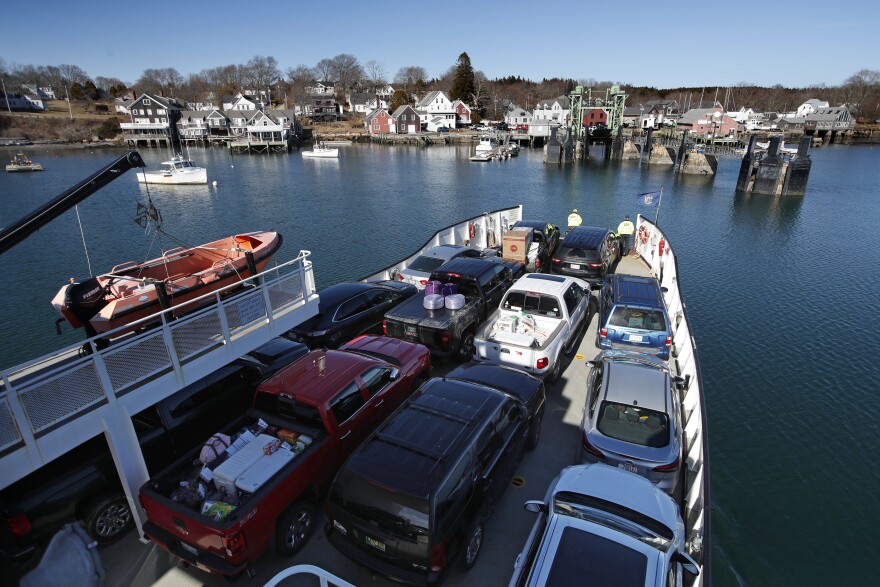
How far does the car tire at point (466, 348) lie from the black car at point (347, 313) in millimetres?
2450

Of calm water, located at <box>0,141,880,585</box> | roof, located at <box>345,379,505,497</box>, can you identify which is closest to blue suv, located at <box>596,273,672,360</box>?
calm water, located at <box>0,141,880,585</box>

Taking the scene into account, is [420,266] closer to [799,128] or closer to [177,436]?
[177,436]

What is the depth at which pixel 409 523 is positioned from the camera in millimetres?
4562

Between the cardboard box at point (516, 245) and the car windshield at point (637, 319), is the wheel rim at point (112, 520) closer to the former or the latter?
the car windshield at point (637, 319)

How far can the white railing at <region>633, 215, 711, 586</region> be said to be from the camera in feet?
17.4

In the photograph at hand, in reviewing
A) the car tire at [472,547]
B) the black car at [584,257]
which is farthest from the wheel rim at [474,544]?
the black car at [584,257]

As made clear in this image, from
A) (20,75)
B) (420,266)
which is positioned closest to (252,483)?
(420,266)

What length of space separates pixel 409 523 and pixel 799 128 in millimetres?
131404

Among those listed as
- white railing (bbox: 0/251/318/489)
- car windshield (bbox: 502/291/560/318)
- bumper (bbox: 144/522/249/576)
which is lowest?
bumper (bbox: 144/522/249/576)

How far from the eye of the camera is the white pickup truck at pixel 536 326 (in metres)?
8.70

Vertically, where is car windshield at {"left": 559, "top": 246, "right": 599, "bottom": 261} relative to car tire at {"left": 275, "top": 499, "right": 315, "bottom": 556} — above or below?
above

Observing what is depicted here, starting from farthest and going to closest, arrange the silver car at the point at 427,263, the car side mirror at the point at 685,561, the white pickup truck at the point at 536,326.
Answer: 1. the silver car at the point at 427,263
2. the white pickup truck at the point at 536,326
3. the car side mirror at the point at 685,561

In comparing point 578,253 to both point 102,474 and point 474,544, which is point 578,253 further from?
point 102,474

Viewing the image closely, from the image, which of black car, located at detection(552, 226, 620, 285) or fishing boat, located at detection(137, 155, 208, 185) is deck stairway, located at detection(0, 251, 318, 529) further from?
fishing boat, located at detection(137, 155, 208, 185)
